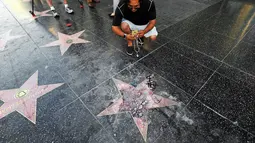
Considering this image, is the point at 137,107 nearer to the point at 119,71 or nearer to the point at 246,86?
the point at 119,71

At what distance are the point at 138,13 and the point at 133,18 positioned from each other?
0.42 feet

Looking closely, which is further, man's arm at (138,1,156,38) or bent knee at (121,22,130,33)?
bent knee at (121,22,130,33)

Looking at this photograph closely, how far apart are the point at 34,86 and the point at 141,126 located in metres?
1.56

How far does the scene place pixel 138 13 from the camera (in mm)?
2275

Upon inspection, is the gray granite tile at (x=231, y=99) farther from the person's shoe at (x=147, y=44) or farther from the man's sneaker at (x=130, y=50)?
the man's sneaker at (x=130, y=50)

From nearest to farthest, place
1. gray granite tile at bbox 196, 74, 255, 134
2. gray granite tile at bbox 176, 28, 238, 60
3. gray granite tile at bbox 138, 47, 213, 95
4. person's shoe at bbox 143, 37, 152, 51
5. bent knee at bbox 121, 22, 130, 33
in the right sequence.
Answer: gray granite tile at bbox 196, 74, 255, 134 < gray granite tile at bbox 138, 47, 213, 95 < bent knee at bbox 121, 22, 130, 33 < gray granite tile at bbox 176, 28, 238, 60 < person's shoe at bbox 143, 37, 152, 51

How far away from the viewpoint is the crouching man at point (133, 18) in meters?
2.16

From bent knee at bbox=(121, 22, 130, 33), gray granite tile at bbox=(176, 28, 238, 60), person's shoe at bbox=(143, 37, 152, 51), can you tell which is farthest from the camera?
person's shoe at bbox=(143, 37, 152, 51)

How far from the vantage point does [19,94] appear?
6.46 ft

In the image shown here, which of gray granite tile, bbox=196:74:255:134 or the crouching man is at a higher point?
the crouching man

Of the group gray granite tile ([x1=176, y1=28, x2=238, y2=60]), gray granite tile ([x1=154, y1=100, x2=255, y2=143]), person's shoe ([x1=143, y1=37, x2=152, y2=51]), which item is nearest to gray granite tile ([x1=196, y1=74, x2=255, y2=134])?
gray granite tile ([x1=154, y1=100, x2=255, y2=143])

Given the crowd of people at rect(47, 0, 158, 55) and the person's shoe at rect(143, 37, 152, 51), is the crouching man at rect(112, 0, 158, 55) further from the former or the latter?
→ the person's shoe at rect(143, 37, 152, 51)

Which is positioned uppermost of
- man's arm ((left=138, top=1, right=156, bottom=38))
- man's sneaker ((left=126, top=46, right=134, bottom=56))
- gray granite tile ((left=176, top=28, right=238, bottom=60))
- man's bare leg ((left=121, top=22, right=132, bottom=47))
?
man's arm ((left=138, top=1, right=156, bottom=38))

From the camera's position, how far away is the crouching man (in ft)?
7.08
